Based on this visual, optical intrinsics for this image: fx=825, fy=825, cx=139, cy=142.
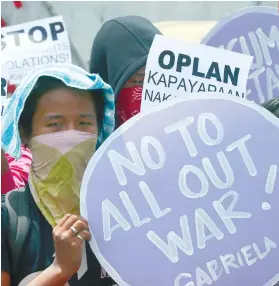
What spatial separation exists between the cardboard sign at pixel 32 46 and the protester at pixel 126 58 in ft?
3.52

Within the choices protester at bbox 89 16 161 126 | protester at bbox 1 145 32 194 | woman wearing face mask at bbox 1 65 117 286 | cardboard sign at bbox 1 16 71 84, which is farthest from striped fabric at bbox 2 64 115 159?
cardboard sign at bbox 1 16 71 84

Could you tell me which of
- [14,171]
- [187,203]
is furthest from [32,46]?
[187,203]

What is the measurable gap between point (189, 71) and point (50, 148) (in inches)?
20.0

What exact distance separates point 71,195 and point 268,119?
0.47m

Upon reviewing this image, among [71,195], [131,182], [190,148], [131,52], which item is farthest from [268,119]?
[131,52]

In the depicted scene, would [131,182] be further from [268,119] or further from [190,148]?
[268,119]

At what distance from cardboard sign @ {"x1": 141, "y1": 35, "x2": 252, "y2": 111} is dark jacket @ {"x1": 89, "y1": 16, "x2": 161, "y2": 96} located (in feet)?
0.60

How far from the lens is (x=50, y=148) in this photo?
1836 mm

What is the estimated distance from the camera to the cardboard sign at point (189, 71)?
6.86ft

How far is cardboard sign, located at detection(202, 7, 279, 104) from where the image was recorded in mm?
2262

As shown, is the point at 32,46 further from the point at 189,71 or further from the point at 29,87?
the point at 29,87

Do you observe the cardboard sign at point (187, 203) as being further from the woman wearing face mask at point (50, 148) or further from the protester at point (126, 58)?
the protester at point (126, 58)

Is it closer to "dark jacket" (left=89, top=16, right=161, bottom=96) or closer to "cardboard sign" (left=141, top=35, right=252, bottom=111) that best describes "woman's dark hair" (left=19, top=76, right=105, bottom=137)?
"cardboard sign" (left=141, top=35, right=252, bottom=111)

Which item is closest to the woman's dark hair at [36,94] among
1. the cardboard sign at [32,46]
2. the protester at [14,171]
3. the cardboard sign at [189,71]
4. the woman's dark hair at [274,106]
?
the protester at [14,171]
